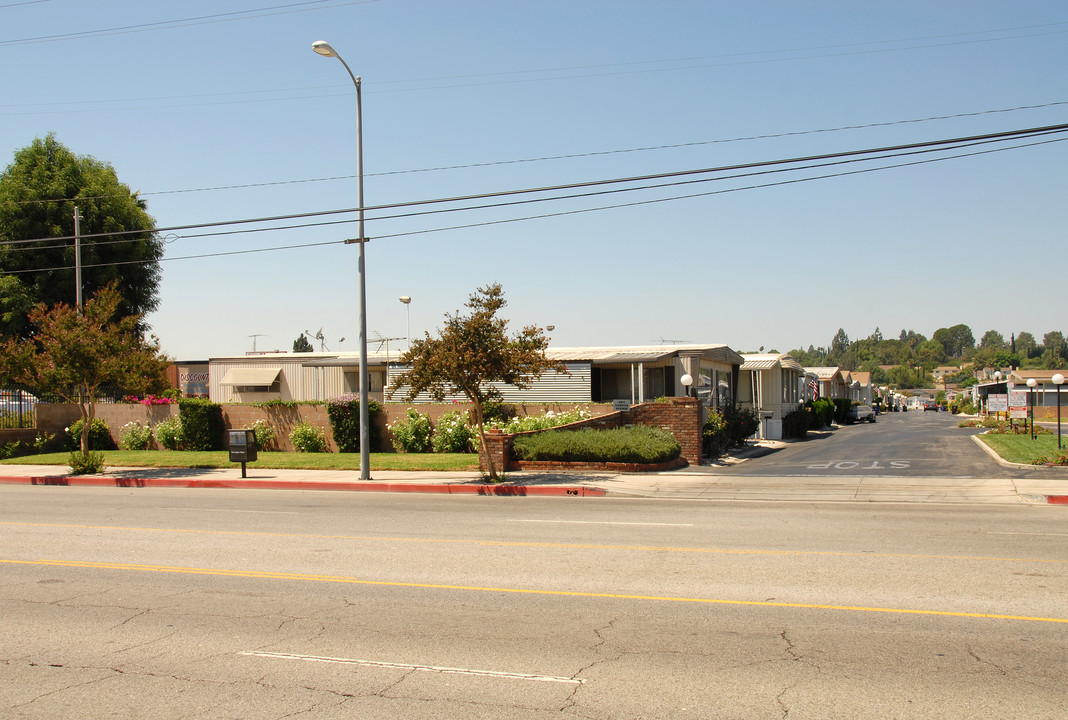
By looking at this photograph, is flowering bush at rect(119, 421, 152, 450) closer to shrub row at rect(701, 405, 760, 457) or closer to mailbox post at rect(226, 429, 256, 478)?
mailbox post at rect(226, 429, 256, 478)

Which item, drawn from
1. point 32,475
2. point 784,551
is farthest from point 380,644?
point 32,475

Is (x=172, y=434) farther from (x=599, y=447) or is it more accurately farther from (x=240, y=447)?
(x=599, y=447)

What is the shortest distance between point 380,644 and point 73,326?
18.7m

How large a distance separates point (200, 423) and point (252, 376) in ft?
30.8

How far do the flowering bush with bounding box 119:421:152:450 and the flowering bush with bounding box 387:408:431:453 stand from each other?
30.6 ft

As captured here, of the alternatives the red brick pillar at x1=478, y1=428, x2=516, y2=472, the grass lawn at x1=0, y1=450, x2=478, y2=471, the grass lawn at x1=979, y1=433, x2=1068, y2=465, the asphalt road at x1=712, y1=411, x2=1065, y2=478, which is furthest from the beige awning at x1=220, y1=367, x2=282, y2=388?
the grass lawn at x1=979, y1=433, x2=1068, y2=465

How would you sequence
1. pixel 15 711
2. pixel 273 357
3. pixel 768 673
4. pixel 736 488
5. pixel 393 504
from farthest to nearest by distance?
pixel 273 357, pixel 736 488, pixel 393 504, pixel 768 673, pixel 15 711

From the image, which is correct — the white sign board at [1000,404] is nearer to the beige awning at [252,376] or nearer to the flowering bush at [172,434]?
the beige awning at [252,376]

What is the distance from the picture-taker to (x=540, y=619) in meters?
7.27

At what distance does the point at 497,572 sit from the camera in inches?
364

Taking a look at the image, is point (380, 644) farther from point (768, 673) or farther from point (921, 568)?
point (921, 568)

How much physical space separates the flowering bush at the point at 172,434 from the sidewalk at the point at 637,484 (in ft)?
16.1

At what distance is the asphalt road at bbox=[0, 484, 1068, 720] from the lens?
5.37m

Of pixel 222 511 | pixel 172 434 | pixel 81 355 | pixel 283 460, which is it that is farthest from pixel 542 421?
pixel 172 434
